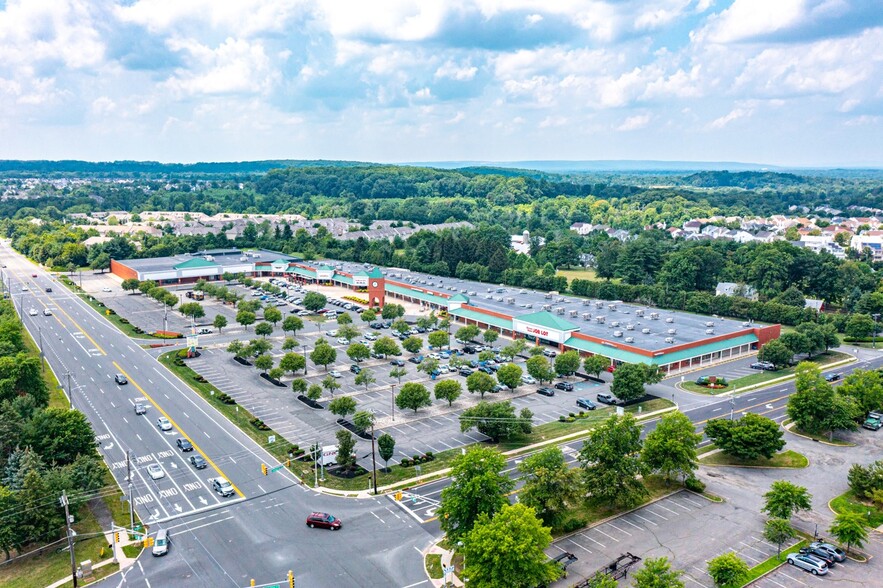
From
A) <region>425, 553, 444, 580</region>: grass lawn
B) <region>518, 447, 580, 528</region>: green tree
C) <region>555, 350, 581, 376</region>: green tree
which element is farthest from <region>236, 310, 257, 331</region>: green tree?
<region>518, 447, 580, 528</region>: green tree

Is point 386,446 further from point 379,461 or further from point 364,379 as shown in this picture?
point 364,379

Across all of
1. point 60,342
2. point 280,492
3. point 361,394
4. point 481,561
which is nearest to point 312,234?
point 60,342

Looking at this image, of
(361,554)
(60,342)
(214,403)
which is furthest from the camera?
(60,342)

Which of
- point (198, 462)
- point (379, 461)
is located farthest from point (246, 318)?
point (379, 461)

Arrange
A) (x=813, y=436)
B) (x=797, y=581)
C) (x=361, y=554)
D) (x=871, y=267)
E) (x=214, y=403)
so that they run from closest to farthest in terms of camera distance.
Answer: (x=797, y=581)
(x=361, y=554)
(x=813, y=436)
(x=214, y=403)
(x=871, y=267)

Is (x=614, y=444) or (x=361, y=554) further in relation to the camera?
(x=614, y=444)

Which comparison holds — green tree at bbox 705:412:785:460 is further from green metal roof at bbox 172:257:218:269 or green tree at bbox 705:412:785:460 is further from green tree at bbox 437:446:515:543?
green metal roof at bbox 172:257:218:269

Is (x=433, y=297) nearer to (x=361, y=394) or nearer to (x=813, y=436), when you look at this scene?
(x=361, y=394)
